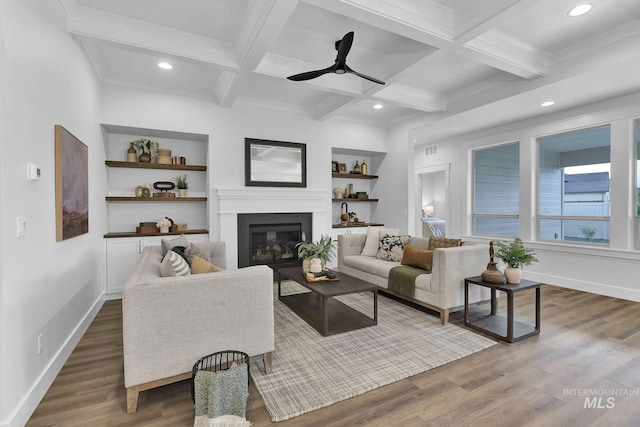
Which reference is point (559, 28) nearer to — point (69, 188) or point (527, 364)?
point (527, 364)

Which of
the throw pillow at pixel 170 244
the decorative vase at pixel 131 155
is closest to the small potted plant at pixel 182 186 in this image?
the decorative vase at pixel 131 155

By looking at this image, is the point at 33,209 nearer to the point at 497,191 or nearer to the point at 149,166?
the point at 149,166

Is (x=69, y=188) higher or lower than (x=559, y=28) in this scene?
lower

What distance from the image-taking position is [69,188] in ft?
8.47

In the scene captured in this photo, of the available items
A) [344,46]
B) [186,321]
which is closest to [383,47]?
[344,46]

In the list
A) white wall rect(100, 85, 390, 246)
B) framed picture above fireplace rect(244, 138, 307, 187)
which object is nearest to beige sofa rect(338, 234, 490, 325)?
framed picture above fireplace rect(244, 138, 307, 187)

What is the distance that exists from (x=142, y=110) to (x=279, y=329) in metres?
3.44

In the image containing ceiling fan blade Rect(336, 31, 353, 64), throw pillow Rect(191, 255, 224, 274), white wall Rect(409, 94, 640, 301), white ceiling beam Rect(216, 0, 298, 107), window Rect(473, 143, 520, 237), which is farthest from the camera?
window Rect(473, 143, 520, 237)

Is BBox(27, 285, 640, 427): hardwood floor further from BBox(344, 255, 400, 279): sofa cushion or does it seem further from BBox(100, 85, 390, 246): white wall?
BBox(100, 85, 390, 246): white wall

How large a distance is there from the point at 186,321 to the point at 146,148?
11.5 feet

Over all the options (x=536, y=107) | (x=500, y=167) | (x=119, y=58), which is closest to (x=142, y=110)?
(x=119, y=58)

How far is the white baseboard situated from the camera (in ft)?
5.47

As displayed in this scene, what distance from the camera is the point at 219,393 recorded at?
1.66m

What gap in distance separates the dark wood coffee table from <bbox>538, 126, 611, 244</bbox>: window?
3648mm
